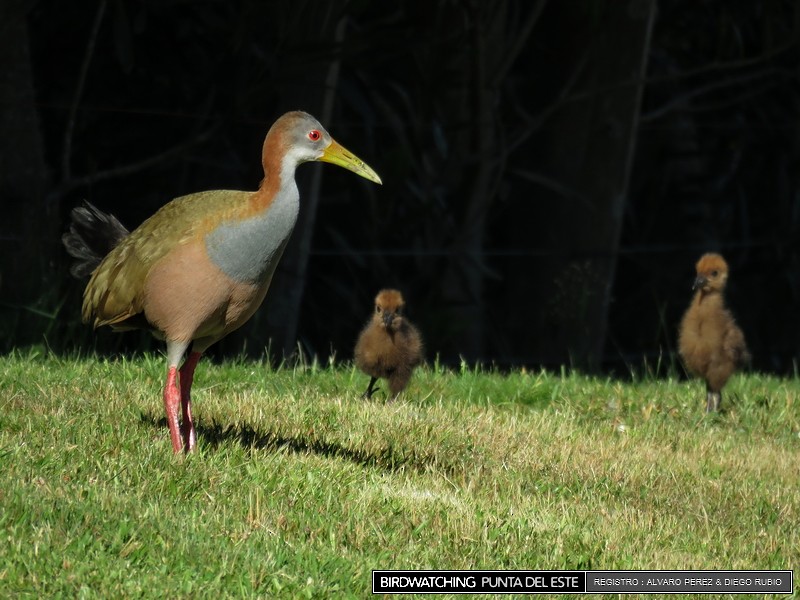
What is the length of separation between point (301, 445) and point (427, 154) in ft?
17.5

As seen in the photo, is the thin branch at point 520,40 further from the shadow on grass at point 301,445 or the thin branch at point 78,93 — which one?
the shadow on grass at point 301,445

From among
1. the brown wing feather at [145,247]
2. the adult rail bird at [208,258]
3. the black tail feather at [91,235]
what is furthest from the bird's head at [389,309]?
the brown wing feather at [145,247]

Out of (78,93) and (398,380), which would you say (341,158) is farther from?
(78,93)

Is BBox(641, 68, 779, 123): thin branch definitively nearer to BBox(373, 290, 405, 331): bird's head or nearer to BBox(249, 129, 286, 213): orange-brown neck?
BBox(373, 290, 405, 331): bird's head

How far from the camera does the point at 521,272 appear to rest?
12117 millimetres

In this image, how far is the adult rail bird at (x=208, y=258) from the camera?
244 inches

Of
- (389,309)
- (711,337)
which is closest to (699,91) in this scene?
(711,337)

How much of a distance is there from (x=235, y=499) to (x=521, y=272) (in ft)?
21.6

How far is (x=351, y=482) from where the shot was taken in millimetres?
6270

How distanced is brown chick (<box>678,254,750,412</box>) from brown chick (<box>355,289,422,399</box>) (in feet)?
5.81

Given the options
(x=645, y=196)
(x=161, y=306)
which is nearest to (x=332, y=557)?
(x=161, y=306)

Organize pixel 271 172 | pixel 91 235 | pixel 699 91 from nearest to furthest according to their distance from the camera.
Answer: pixel 271 172
pixel 91 235
pixel 699 91

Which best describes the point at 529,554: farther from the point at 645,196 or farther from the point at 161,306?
the point at 645,196

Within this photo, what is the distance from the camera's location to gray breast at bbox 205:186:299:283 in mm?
6176
